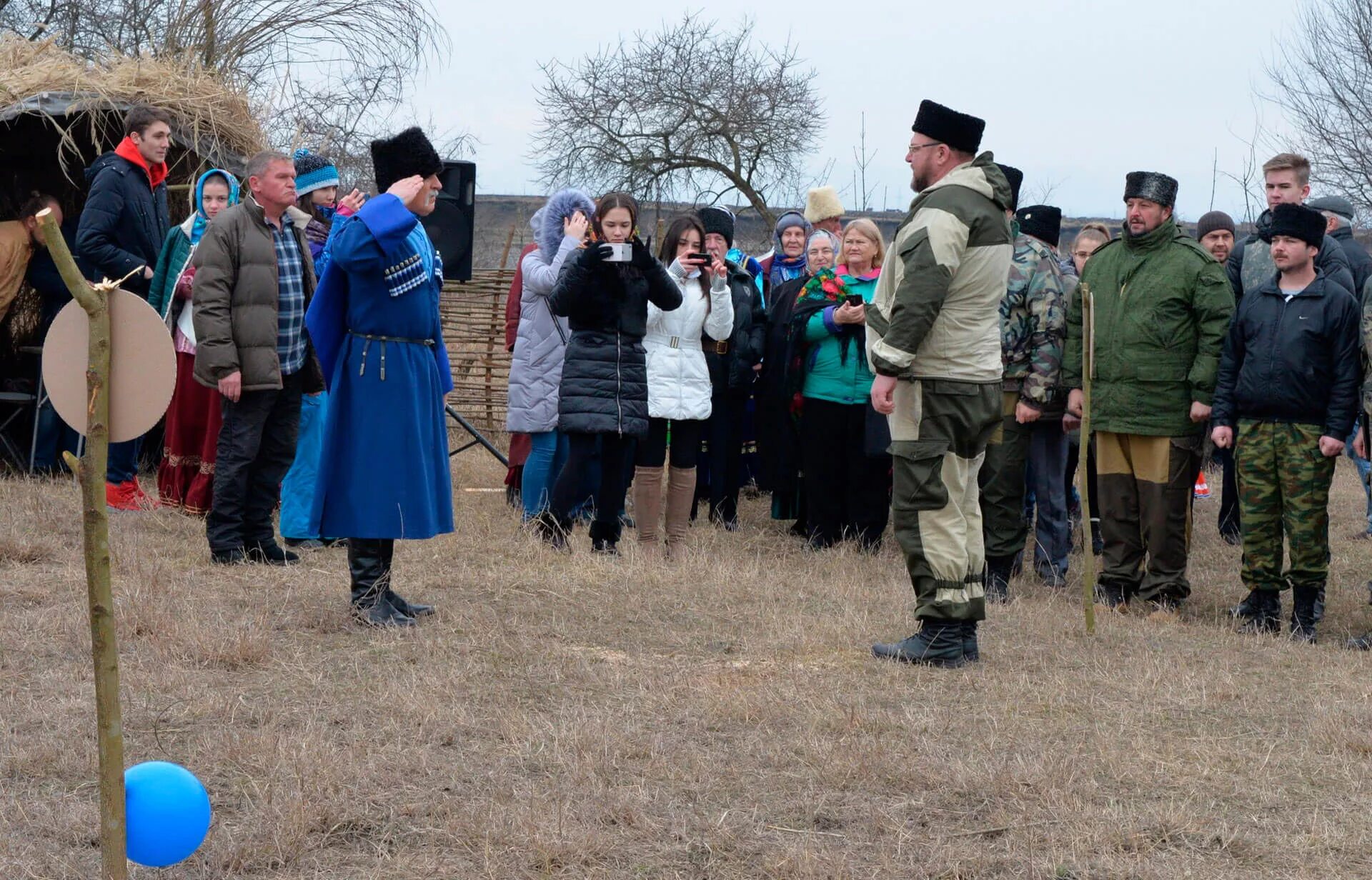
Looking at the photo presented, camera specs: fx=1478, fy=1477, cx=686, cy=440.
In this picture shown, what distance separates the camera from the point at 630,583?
656 centimetres

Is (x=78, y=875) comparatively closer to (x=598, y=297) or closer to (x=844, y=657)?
(x=844, y=657)

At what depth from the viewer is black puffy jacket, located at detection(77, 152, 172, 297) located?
837 centimetres

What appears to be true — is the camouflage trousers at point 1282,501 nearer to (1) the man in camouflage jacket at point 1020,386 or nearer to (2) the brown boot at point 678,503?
(1) the man in camouflage jacket at point 1020,386

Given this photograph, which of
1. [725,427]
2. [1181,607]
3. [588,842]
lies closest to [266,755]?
[588,842]

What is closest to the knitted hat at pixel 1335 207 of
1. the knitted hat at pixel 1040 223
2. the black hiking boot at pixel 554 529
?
the knitted hat at pixel 1040 223

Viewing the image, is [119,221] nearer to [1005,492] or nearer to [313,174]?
[313,174]

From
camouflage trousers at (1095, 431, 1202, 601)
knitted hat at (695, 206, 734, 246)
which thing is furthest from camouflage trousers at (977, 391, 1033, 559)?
knitted hat at (695, 206, 734, 246)

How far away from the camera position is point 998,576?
23.3ft

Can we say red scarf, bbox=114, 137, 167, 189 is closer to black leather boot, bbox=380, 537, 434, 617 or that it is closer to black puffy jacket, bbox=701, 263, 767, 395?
black puffy jacket, bbox=701, 263, 767, 395

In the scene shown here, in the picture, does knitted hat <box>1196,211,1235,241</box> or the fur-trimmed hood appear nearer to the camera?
the fur-trimmed hood

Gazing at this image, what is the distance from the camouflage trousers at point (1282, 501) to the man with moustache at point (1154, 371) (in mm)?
260

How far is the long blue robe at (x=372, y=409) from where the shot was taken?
17.8ft

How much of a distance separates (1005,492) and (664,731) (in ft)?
10.7

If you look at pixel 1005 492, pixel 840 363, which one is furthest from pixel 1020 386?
pixel 840 363
